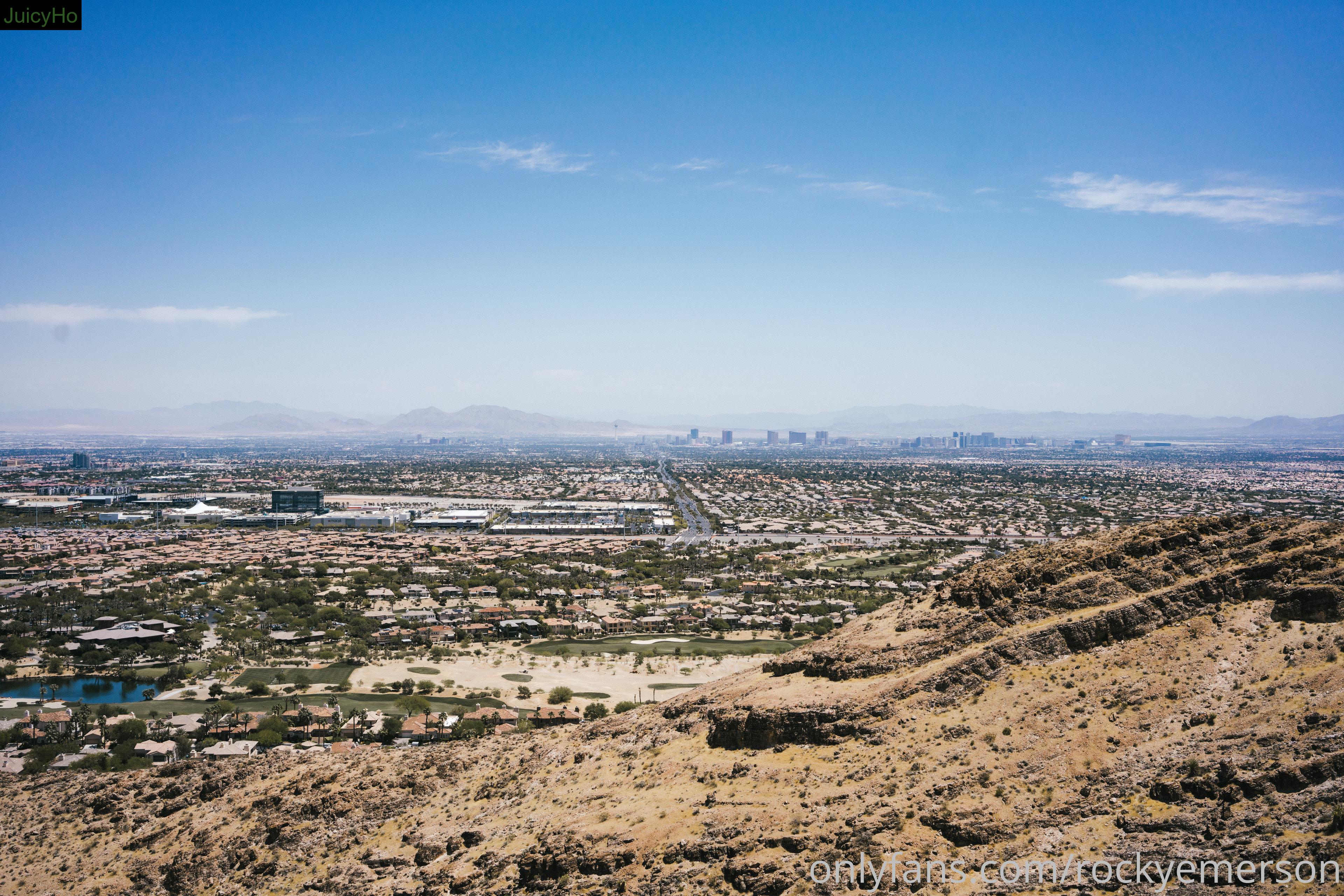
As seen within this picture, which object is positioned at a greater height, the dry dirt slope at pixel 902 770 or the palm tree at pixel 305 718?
the dry dirt slope at pixel 902 770

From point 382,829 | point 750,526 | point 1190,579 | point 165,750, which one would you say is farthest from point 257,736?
point 750,526

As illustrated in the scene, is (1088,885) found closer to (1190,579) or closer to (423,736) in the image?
(1190,579)

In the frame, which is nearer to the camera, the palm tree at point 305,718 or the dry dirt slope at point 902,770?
the dry dirt slope at point 902,770

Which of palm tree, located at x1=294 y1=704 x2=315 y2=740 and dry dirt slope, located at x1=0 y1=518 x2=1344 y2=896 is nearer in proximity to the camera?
dry dirt slope, located at x1=0 y1=518 x2=1344 y2=896

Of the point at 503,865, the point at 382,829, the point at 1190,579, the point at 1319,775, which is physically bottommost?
the point at 382,829

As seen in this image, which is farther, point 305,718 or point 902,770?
point 305,718

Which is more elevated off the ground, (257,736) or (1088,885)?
(1088,885)

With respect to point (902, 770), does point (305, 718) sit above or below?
below

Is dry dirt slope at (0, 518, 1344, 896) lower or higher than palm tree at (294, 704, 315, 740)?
higher
